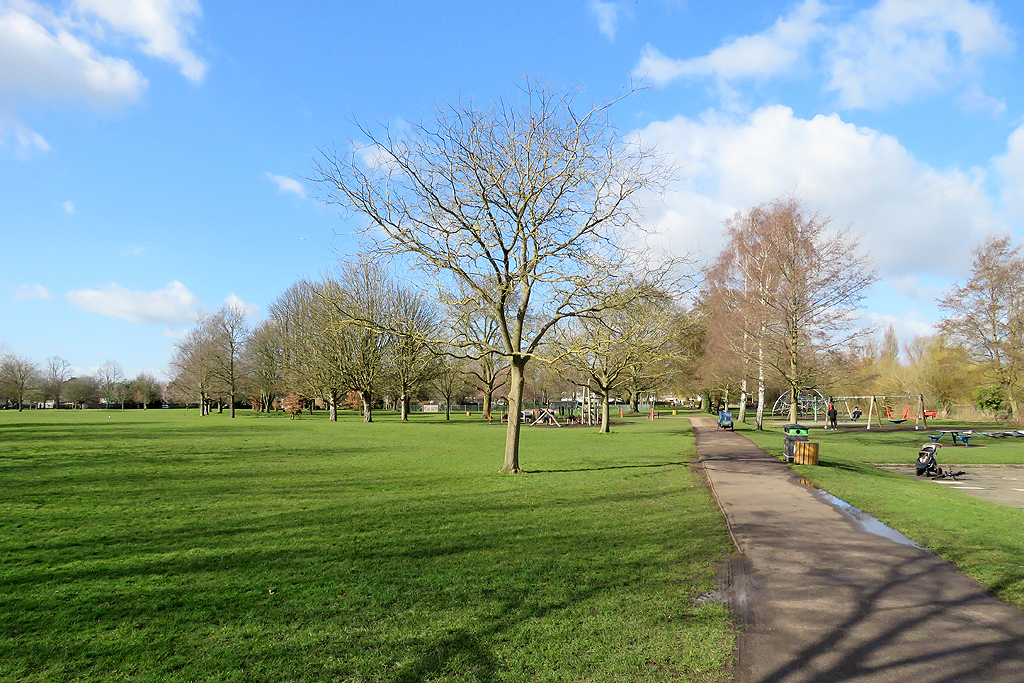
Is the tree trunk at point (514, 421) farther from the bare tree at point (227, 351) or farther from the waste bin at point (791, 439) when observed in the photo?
the bare tree at point (227, 351)

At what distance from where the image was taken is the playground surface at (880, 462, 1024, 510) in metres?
12.9

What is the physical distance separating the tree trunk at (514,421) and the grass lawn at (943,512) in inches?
289

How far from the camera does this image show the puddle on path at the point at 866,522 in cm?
795

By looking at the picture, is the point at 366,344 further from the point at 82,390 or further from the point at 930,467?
the point at 82,390

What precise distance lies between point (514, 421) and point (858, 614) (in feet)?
34.7

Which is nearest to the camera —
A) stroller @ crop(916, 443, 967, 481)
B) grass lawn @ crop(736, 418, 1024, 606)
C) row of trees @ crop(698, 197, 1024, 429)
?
grass lawn @ crop(736, 418, 1024, 606)

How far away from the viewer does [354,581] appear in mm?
5809

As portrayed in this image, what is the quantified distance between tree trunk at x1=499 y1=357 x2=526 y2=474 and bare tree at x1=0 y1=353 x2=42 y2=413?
90.8m

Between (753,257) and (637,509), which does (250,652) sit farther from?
(753,257)

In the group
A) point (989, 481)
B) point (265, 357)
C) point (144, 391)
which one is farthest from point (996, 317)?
point (144, 391)

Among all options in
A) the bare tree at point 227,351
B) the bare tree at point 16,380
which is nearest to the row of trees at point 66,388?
the bare tree at point 16,380

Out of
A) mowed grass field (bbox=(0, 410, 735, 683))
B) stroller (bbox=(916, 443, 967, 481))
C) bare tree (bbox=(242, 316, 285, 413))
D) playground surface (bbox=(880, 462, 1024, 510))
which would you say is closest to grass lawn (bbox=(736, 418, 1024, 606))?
playground surface (bbox=(880, 462, 1024, 510))

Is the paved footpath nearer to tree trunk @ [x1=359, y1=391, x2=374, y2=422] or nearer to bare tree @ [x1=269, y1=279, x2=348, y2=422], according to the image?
bare tree @ [x1=269, y1=279, x2=348, y2=422]

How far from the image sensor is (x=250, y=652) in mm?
4145
